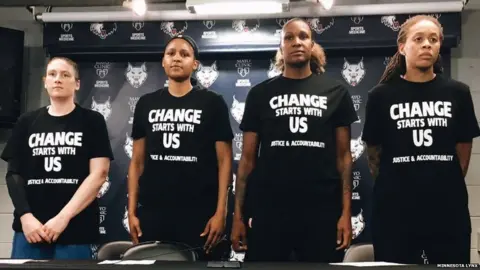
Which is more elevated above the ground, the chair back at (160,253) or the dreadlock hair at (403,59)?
the dreadlock hair at (403,59)

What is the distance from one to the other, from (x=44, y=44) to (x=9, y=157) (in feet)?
5.37

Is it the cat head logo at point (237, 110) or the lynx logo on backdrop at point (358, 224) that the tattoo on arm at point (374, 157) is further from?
the cat head logo at point (237, 110)

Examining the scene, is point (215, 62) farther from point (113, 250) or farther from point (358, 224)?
point (113, 250)

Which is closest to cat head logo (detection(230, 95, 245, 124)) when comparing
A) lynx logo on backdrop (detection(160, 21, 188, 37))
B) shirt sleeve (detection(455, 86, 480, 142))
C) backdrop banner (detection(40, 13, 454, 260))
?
backdrop banner (detection(40, 13, 454, 260))

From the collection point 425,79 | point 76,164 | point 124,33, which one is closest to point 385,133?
point 425,79

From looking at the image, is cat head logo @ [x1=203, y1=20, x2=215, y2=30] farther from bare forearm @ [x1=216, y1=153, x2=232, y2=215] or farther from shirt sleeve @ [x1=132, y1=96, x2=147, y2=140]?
bare forearm @ [x1=216, y1=153, x2=232, y2=215]

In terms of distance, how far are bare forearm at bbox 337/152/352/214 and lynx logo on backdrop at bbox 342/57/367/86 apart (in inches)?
61.3

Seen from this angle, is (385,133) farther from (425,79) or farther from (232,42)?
(232,42)

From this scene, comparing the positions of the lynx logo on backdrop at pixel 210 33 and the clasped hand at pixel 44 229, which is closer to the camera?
the clasped hand at pixel 44 229

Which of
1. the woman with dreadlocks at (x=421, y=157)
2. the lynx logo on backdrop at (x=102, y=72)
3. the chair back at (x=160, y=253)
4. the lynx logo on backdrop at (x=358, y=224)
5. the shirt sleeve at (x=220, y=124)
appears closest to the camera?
the chair back at (x=160, y=253)

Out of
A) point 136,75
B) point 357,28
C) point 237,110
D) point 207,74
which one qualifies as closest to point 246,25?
point 207,74

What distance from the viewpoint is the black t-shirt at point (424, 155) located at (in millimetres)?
2346

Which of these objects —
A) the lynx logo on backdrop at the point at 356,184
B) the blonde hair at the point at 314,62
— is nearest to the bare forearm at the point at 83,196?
the blonde hair at the point at 314,62

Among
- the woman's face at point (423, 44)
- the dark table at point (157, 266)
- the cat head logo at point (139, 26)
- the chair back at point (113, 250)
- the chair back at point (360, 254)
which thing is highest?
the cat head logo at point (139, 26)
